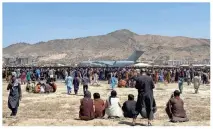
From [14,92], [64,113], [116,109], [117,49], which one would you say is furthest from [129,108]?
[117,49]

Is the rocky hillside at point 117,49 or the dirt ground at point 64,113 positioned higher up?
the rocky hillside at point 117,49

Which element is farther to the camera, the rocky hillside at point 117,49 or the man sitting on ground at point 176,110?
the rocky hillside at point 117,49

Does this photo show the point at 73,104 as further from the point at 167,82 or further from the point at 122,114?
the point at 167,82

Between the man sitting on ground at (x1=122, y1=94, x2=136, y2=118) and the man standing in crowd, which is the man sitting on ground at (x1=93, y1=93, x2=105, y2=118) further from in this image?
the man standing in crowd

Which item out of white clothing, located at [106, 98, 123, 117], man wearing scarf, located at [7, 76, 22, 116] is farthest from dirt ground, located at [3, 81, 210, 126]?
man wearing scarf, located at [7, 76, 22, 116]

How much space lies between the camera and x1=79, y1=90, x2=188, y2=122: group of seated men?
10.3 metres

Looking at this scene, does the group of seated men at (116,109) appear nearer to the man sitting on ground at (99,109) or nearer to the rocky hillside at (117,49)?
the man sitting on ground at (99,109)

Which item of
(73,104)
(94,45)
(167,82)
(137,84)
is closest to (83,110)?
(137,84)

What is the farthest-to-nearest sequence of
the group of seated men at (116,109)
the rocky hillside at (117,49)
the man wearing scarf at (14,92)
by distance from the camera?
the rocky hillside at (117,49) < the man wearing scarf at (14,92) < the group of seated men at (116,109)

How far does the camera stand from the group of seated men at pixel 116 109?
33.9ft

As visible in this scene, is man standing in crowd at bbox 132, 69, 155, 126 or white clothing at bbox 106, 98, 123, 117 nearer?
man standing in crowd at bbox 132, 69, 155, 126

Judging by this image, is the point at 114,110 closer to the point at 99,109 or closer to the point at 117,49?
the point at 99,109

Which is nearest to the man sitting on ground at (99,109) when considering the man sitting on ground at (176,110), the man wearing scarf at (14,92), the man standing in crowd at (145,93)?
the man sitting on ground at (176,110)

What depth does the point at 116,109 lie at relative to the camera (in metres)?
11.2
